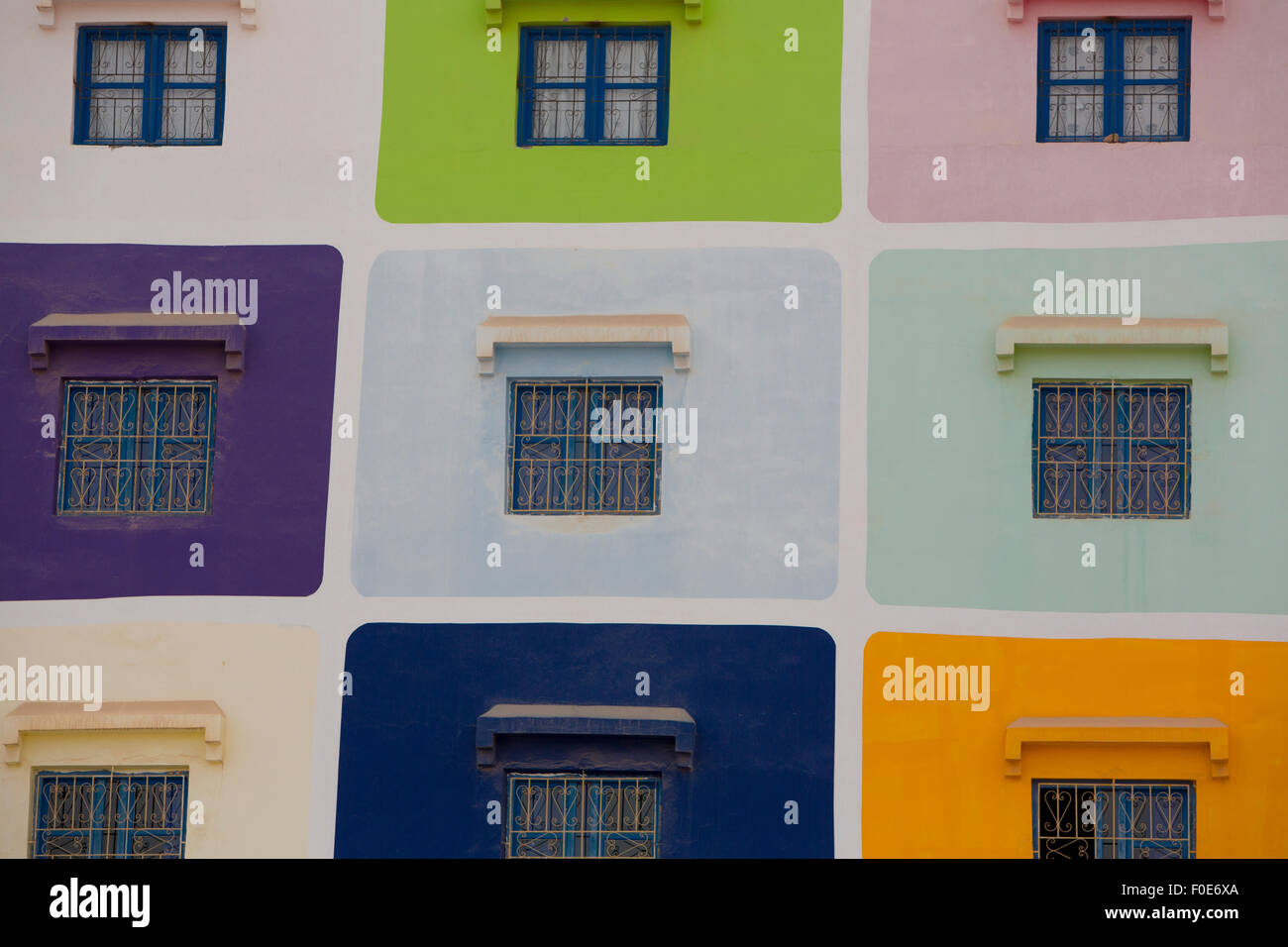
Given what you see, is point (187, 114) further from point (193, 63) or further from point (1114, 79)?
point (1114, 79)

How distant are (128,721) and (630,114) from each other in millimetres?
6466

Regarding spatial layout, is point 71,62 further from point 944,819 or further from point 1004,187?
point 944,819

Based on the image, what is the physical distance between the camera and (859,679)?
15445 mm

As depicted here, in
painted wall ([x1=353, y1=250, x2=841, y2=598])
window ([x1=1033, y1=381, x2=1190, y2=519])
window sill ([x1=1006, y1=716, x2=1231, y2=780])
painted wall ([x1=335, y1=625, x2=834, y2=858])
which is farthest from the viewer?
painted wall ([x1=353, y1=250, x2=841, y2=598])

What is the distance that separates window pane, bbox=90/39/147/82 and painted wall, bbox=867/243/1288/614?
21.6ft

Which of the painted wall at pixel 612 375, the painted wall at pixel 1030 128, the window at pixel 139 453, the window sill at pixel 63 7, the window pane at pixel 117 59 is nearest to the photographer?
the painted wall at pixel 612 375

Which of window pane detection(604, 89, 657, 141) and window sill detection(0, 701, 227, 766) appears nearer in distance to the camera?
window sill detection(0, 701, 227, 766)

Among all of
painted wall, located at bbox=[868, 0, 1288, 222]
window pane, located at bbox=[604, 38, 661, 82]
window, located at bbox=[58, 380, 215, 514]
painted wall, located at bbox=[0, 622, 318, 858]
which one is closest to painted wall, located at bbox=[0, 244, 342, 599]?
window, located at bbox=[58, 380, 215, 514]

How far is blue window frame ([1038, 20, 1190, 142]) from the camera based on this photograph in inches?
633

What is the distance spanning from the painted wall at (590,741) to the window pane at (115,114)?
484 cm

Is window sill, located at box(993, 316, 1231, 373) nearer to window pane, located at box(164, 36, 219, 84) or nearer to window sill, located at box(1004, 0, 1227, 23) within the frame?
window sill, located at box(1004, 0, 1227, 23)

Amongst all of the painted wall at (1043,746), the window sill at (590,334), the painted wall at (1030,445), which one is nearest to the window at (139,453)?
the window sill at (590,334)

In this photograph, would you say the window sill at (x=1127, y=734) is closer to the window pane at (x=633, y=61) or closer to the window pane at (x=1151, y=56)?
the window pane at (x=1151, y=56)

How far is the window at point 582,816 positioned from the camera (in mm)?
15406
